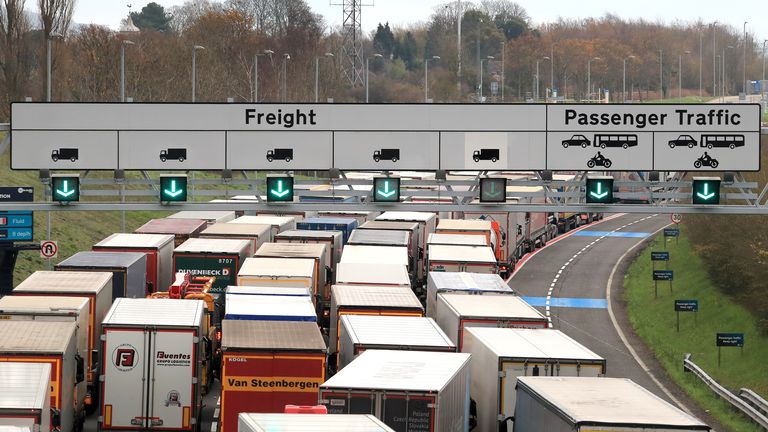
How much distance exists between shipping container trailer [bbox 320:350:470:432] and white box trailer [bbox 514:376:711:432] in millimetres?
1095

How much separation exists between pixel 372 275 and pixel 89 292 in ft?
25.3

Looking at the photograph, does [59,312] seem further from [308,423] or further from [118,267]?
[308,423]

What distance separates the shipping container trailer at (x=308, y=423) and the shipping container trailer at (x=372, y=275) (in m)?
16.6

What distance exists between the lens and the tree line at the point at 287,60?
68.1 meters

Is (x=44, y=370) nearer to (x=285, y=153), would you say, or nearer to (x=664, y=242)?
(x=285, y=153)

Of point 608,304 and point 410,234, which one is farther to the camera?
point 608,304

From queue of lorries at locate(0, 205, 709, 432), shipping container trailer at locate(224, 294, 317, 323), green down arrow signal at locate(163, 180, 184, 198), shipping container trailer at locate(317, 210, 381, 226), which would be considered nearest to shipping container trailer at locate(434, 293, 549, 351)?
queue of lorries at locate(0, 205, 709, 432)

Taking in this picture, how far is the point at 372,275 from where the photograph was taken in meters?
33.2

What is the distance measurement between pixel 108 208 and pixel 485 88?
130807 millimetres

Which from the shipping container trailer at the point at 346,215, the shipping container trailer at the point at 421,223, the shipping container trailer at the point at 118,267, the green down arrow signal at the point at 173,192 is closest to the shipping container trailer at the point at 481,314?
the green down arrow signal at the point at 173,192

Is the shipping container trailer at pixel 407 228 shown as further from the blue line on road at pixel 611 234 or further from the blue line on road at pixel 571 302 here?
the blue line on road at pixel 611 234

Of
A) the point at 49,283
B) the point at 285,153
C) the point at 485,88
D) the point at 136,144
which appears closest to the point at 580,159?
the point at 285,153

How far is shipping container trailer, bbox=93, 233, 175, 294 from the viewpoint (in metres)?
37.1

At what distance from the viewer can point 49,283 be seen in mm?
29172
